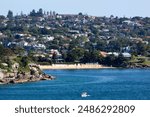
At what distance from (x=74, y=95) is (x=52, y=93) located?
2213mm

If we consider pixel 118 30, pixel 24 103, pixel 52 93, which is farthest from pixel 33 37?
pixel 24 103

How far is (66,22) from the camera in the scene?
151375 millimetres

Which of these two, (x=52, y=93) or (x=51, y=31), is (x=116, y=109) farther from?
(x=51, y=31)

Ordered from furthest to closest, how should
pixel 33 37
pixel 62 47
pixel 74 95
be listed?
pixel 33 37, pixel 62 47, pixel 74 95

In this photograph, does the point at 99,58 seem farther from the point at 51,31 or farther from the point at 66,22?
the point at 66,22

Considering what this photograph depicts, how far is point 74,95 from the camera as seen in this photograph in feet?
119

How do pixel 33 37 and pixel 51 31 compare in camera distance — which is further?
pixel 51 31

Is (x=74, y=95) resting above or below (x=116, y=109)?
below

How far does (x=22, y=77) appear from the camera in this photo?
50312 mm

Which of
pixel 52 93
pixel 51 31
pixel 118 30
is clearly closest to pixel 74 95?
pixel 52 93

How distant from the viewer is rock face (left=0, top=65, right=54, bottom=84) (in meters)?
48.0

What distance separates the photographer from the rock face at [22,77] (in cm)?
4800

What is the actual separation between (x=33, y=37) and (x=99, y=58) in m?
33.9

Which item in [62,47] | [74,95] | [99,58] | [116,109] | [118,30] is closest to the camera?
[116,109]
